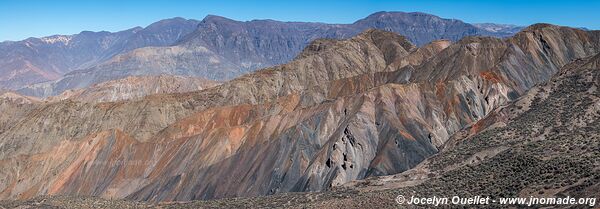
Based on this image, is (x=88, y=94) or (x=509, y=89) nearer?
(x=509, y=89)

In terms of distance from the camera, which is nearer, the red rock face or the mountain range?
the mountain range

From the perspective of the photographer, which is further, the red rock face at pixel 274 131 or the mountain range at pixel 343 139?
the red rock face at pixel 274 131

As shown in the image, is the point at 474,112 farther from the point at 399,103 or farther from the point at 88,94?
the point at 88,94

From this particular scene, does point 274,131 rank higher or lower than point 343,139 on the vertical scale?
lower

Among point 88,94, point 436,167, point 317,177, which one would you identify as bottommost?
point 88,94

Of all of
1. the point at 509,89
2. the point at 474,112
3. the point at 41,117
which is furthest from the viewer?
the point at 41,117

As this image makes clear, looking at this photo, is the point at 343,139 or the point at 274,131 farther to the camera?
the point at 274,131

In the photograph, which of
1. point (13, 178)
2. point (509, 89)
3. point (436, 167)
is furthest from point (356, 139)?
point (13, 178)

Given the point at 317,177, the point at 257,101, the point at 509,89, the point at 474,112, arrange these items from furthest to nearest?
the point at 257,101, the point at 509,89, the point at 474,112, the point at 317,177
